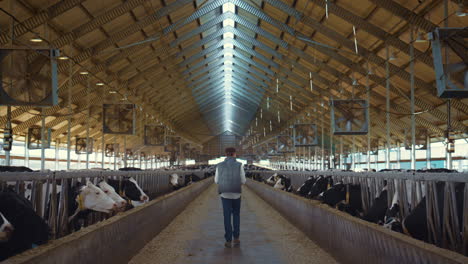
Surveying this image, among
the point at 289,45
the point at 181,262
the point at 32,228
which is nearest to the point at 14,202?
the point at 32,228

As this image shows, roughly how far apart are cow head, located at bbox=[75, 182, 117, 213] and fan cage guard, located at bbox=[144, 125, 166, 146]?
24487 millimetres

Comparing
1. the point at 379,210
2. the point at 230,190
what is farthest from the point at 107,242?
the point at 379,210

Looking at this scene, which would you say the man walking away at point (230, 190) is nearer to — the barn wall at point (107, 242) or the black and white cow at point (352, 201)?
the barn wall at point (107, 242)

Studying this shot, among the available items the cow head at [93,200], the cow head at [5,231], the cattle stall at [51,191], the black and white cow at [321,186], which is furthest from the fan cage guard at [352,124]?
the cow head at [5,231]

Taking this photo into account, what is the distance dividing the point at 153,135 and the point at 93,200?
25.0m

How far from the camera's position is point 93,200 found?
727cm

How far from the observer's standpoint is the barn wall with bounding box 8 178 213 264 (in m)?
3.67

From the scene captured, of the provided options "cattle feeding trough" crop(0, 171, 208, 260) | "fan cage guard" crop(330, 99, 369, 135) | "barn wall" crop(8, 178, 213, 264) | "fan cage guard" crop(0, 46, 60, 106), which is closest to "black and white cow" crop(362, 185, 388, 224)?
"barn wall" crop(8, 178, 213, 264)

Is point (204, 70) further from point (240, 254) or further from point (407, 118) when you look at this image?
point (240, 254)

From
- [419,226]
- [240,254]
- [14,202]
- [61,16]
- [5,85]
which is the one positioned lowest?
[240,254]

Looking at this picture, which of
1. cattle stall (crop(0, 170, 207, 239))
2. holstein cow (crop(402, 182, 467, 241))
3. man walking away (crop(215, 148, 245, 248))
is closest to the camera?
cattle stall (crop(0, 170, 207, 239))

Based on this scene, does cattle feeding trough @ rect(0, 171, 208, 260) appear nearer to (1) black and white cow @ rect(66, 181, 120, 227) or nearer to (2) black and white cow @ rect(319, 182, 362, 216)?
(1) black and white cow @ rect(66, 181, 120, 227)

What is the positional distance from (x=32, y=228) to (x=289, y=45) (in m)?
23.2

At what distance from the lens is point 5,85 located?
35.2 ft
